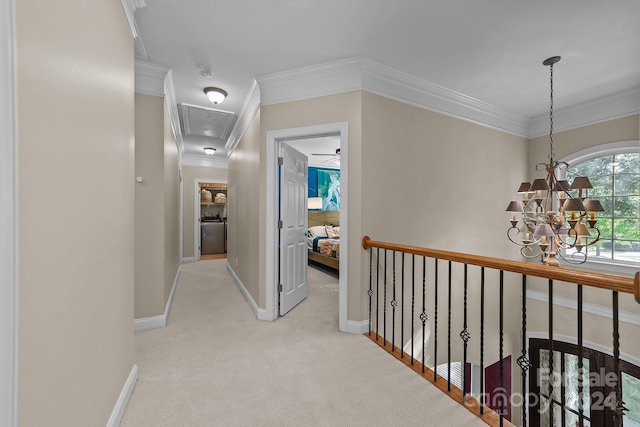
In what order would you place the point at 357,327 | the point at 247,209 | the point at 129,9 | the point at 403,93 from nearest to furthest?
the point at 129,9, the point at 357,327, the point at 403,93, the point at 247,209

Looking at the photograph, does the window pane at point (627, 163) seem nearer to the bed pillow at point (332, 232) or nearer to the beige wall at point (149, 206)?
the bed pillow at point (332, 232)

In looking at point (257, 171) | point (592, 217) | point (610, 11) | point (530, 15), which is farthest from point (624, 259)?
point (257, 171)

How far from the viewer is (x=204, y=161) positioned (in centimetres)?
686

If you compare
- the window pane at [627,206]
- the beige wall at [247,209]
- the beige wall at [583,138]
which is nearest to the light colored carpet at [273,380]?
the beige wall at [247,209]

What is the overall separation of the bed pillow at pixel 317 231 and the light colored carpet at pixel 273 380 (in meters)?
3.69

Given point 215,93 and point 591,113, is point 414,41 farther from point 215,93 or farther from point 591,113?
point 591,113

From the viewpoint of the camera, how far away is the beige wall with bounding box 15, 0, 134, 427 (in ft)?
2.55

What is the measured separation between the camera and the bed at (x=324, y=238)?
539cm

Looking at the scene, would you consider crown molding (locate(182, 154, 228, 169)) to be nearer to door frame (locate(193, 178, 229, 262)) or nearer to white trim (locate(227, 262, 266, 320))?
door frame (locate(193, 178, 229, 262))

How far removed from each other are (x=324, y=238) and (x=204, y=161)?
11.7ft

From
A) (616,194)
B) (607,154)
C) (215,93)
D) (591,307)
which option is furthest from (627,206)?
(215,93)

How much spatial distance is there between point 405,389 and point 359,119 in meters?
2.23

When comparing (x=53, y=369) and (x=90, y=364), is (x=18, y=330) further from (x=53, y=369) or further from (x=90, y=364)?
(x=90, y=364)

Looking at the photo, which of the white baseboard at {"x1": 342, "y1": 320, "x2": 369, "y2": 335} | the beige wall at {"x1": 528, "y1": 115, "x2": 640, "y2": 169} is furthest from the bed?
the beige wall at {"x1": 528, "y1": 115, "x2": 640, "y2": 169}
